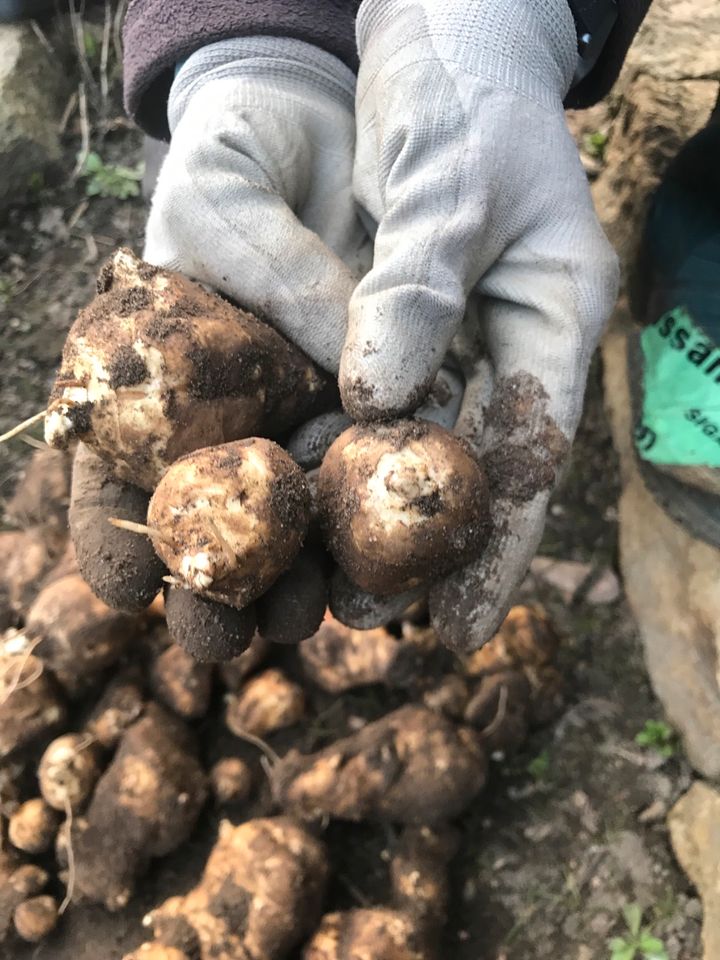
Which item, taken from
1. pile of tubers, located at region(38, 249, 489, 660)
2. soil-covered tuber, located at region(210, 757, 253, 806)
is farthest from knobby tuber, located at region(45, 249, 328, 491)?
soil-covered tuber, located at region(210, 757, 253, 806)

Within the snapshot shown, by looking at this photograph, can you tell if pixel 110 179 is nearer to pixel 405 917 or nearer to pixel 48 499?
pixel 48 499

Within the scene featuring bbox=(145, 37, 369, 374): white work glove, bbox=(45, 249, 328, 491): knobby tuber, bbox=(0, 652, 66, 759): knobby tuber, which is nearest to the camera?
bbox=(45, 249, 328, 491): knobby tuber

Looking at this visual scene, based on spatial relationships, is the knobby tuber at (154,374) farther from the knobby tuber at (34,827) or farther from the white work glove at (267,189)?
the knobby tuber at (34,827)

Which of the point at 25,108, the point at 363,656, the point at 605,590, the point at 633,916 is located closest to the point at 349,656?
the point at 363,656

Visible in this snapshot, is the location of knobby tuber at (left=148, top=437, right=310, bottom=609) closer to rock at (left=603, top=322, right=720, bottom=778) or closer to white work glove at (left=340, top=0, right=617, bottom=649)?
white work glove at (left=340, top=0, right=617, bottom=649)

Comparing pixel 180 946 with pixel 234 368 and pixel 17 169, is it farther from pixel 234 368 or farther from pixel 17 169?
pixel 17 169

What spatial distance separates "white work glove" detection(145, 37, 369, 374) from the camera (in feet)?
5.57

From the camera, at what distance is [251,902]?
1958mm

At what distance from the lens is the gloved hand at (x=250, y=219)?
157cm

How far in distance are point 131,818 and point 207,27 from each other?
197cm

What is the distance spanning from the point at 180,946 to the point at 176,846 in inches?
11.3

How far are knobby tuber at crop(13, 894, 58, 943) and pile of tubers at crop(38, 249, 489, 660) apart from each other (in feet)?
3.54

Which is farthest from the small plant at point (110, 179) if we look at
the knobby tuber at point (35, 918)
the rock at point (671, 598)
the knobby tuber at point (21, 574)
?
the knobby tuber at point (35, 918)

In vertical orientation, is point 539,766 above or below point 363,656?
below
